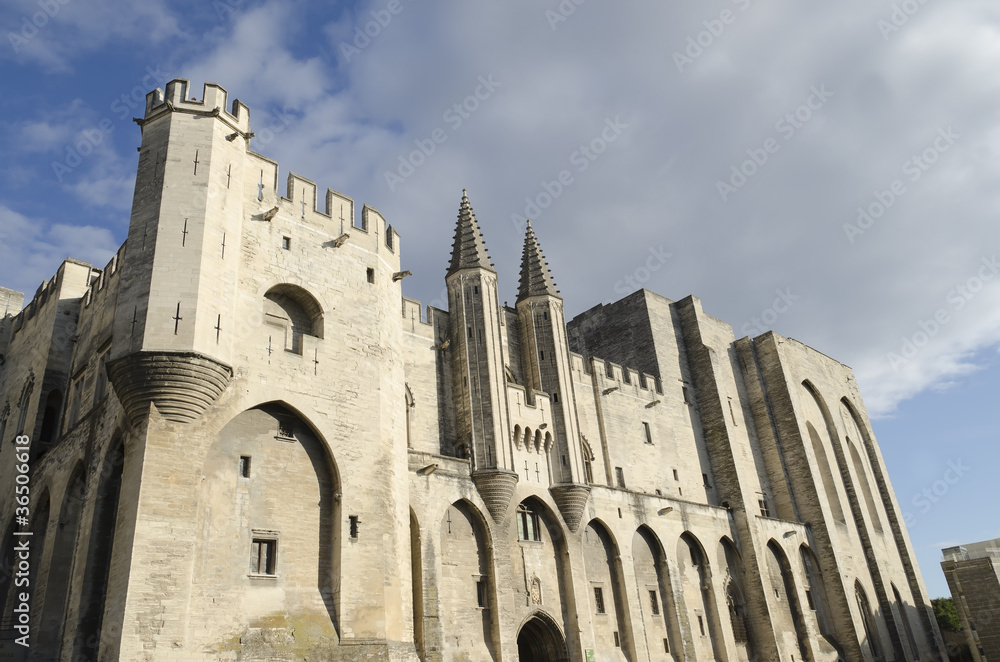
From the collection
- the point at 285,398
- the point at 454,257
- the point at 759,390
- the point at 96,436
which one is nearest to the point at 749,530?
the point at 759,390

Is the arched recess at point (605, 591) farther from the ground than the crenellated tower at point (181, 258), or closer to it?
closer to it

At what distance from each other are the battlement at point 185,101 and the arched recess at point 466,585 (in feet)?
40.8

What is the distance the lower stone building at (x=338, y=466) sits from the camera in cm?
1545

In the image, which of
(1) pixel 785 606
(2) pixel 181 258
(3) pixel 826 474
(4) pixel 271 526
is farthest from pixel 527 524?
(3) pixel 826 474

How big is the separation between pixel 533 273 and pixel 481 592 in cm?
1289

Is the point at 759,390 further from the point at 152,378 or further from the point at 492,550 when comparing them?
the point at 152,378

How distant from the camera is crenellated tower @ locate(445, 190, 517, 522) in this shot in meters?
23.6

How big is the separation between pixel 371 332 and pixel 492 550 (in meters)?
7.72

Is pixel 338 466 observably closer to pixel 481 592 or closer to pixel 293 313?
pixel 293 313

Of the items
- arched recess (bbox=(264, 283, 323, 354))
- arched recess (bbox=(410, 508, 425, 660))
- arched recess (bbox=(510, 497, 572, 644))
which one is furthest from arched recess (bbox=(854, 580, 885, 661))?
arched recess (bbox=(264, 283, 323, 354))

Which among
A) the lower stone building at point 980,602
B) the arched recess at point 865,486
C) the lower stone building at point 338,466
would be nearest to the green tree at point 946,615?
the arched recess at point 865,486

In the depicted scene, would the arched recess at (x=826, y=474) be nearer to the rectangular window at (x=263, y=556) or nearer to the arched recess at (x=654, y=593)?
the arched recess at (x=654, y=593)

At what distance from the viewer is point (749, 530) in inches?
1305

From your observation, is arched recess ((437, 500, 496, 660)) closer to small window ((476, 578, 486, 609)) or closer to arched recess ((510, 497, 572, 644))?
small window ((476, 578, 486, 609))
